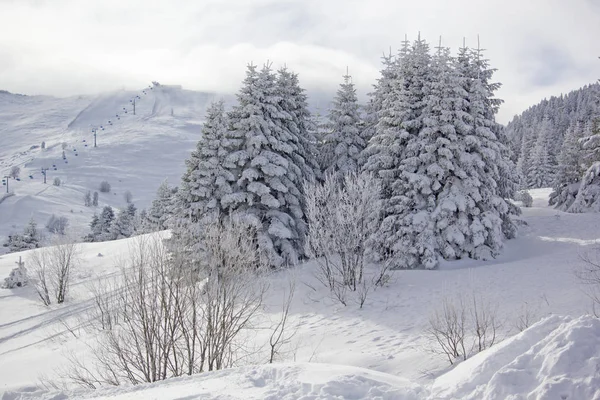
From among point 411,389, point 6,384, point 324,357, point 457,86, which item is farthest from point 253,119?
point 411,389

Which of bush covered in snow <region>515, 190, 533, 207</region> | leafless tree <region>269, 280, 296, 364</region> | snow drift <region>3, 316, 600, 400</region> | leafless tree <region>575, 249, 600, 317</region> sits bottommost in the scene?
leafless tree <region>269, 280, 296, 364</region>

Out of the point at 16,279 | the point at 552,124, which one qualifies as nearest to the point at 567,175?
the point at 16,279

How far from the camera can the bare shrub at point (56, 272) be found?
28922 mm

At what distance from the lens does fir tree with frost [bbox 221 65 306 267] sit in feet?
73.9

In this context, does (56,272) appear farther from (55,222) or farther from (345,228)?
(55,222)

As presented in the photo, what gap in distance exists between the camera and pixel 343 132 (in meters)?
28.2

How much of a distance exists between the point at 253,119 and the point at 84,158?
14892 cm

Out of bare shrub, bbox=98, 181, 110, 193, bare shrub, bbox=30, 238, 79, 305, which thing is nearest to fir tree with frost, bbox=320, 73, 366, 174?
bare shrub, bbox=30, 238, 79, 305

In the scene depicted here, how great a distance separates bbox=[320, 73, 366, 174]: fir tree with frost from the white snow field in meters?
8.21

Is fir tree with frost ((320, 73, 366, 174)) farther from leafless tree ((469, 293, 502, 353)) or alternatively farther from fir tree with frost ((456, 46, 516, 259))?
leafless tree ((469, 293, 502, 353))

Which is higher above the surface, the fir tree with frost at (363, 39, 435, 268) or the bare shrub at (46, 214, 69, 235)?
the fir tree with frost at (363, 39, 435, 268)

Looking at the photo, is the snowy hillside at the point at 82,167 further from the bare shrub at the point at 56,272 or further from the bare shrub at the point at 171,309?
the bare shrub at the point at 171,309

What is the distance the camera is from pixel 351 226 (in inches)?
790

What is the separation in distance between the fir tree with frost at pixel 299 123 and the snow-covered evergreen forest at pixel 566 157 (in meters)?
13.1
